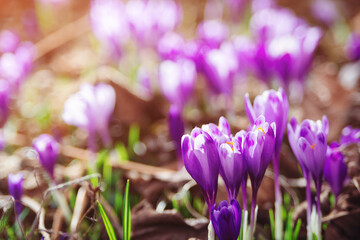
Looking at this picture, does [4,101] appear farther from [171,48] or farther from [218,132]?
[218,132]

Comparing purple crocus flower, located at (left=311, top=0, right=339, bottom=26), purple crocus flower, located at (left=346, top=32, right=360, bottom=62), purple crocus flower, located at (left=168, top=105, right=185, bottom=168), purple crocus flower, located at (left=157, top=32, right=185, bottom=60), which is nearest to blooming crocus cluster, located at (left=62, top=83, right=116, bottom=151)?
purple crocus flower, located at (left=168, top=105, right=185, bottom=168)

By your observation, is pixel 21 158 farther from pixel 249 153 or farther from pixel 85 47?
pixel 85 47

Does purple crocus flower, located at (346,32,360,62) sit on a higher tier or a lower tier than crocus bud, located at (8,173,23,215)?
higher

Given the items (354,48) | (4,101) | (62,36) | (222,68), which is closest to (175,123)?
(222,68)

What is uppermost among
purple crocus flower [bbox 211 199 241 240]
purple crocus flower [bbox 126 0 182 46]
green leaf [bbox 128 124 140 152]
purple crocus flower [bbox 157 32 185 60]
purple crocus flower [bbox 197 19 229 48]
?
purple crocus flower [bbox 126 0 182 46]

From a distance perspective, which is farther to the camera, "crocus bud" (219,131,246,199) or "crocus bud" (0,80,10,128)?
"crocus bud" (0,80,10,128)

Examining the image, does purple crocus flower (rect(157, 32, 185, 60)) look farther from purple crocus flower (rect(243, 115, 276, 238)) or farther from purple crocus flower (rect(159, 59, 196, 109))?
purple crocus flower (rect(243, 115, 276, 238))

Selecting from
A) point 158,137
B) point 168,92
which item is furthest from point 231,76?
point 158,137
